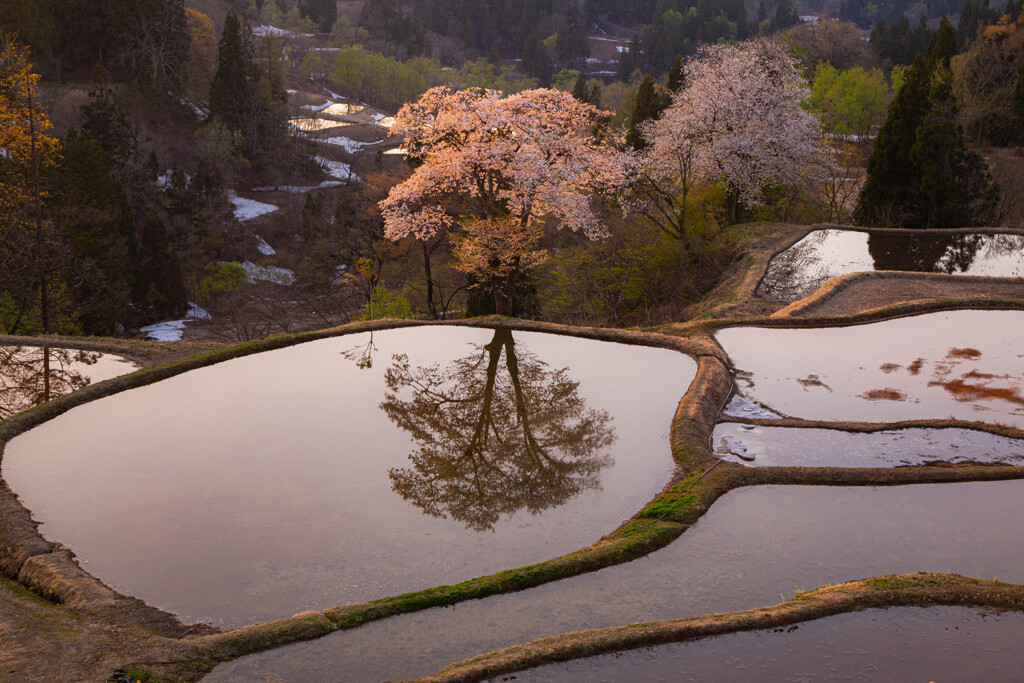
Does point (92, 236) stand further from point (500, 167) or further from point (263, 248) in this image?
point (263, 248)

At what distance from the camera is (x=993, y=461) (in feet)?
34.8

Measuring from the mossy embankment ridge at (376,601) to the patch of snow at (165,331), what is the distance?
2723 cm

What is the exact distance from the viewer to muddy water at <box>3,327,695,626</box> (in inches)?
320

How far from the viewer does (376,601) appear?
7.44 m

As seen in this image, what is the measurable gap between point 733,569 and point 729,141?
2650cm

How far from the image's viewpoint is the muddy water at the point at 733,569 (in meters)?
6.83

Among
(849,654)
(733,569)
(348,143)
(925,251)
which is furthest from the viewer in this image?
(348,143)

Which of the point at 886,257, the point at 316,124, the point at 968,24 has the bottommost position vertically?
the point at 886,257

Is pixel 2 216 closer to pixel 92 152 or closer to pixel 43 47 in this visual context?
pixel 92 152

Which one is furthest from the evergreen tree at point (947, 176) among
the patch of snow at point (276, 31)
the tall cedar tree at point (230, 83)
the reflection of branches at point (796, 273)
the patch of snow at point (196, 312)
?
the patch of snow at point (276, 31)

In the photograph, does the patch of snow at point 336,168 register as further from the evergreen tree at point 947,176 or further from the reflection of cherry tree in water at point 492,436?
the reflection of cherry tree in water at point 492,436

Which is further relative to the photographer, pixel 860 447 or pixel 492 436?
pixel 492 436

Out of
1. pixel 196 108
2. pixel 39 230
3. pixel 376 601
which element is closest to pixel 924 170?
pixel 376 601

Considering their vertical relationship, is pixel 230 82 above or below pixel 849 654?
above
